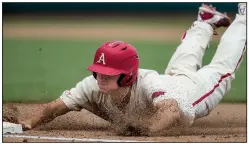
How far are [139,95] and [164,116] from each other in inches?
17.6

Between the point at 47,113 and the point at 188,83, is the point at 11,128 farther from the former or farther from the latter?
the point at 188,83

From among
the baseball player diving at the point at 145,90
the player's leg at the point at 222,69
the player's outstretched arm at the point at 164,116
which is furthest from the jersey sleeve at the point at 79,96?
the player's leg at the point at 222,69

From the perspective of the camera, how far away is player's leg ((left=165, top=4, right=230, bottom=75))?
4996mm

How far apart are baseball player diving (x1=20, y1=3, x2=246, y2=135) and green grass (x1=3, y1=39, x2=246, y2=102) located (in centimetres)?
129

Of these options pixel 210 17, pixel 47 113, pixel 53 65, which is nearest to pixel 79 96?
pixel 47 113

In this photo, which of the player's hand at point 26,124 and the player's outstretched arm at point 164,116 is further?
the player's hand at point 26,124

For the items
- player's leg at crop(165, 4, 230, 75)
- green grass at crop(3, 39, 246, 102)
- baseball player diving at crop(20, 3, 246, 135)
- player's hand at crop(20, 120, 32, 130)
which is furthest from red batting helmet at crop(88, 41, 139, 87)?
green grass at crop(3, 39, 246, 102)

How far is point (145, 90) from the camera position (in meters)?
4.20

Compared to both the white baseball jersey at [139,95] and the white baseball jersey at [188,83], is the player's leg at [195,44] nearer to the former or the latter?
the white baseball jersey at [188,83]

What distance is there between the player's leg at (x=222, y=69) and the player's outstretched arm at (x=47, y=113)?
958mm

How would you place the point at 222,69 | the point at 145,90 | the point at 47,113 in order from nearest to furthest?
the point at 145,90
the point at 47,113
the point at 222,69

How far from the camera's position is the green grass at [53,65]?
615 centimetres

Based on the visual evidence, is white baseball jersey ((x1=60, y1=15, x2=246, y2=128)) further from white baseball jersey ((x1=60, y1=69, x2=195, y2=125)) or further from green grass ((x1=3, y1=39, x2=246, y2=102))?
green grass ((x1=3, y1=39, x2=246, y2=102))

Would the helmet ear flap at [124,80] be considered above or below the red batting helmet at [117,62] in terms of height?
below
